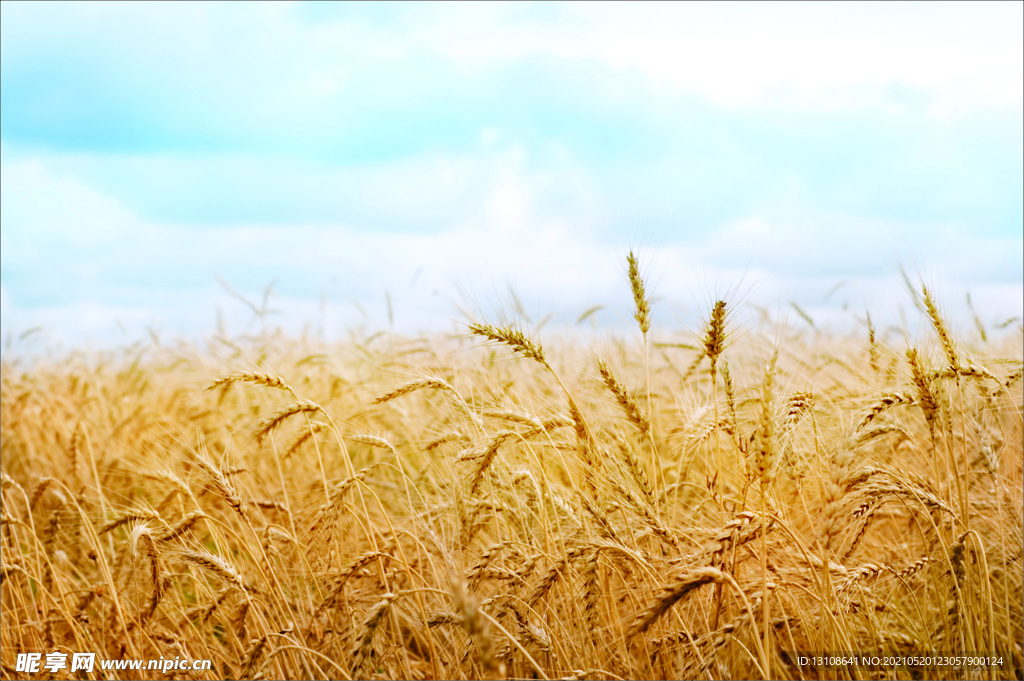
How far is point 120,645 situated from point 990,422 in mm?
3857

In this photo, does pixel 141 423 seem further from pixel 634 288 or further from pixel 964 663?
pixel 964 663

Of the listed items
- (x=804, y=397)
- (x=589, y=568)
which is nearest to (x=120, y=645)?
(x=589, y=568)

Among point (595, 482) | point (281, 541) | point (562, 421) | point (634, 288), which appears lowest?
point (281, 541)

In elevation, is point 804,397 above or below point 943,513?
above

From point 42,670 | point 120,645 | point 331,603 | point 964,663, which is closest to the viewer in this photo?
point 964,663

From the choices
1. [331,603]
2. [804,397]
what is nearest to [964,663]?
[804,397]

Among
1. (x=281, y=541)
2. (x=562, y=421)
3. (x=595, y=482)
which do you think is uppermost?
(x=562, y=421)

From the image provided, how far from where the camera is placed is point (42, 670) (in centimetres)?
253

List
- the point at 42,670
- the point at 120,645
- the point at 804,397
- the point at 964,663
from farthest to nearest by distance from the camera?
the point at 120,645, the point at 42,670, the point at 804,397, the point at 964,663

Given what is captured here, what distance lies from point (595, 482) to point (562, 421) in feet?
0.73

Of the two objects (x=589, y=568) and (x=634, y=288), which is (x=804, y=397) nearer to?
(x=634, y=288)

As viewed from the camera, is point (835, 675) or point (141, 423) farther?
point (141, 423)

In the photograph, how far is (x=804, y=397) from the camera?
1993 mm

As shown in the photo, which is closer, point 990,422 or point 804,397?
point 804,397
